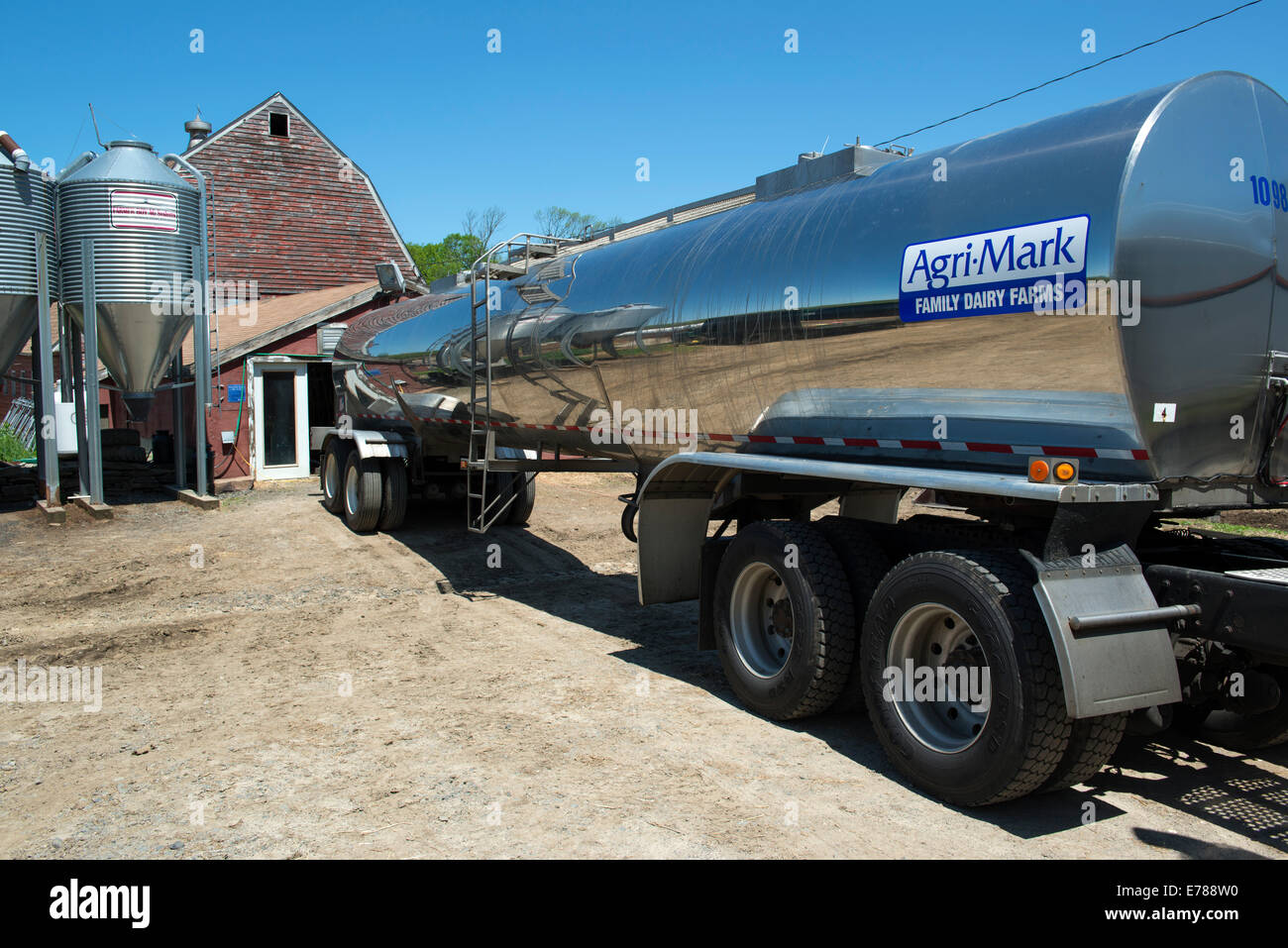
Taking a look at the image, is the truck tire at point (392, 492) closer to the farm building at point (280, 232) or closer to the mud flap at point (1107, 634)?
the farm building at point (280, 232)

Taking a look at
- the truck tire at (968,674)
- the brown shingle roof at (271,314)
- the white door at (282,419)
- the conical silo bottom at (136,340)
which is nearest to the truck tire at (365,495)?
the conical silo bottom at (136,340)

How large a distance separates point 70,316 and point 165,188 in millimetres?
2401

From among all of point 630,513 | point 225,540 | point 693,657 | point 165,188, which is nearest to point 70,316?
point 165,188

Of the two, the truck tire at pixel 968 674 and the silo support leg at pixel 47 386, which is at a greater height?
the silo support leg at pixel 47 386

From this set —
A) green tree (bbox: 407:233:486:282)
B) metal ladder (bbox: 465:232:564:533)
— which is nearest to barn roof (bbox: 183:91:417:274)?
metal ladder (bbox: 465:232:564:533)

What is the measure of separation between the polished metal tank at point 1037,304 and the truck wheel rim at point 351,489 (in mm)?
8120

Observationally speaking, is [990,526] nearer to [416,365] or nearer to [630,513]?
[630,513]

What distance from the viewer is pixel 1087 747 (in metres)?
4.14

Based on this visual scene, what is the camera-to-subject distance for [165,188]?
13719 millimetres

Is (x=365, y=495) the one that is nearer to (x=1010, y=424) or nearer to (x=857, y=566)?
(x=857, y=566)

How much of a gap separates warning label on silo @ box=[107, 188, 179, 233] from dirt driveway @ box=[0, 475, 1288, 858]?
6.28 metres

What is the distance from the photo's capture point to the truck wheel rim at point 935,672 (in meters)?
4.55

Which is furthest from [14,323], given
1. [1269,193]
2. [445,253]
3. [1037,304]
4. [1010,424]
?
[445,253]

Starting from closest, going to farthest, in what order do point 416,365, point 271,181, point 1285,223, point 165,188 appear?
point 1285,223 < point 416,365 < point 165,188 < point 271,181
